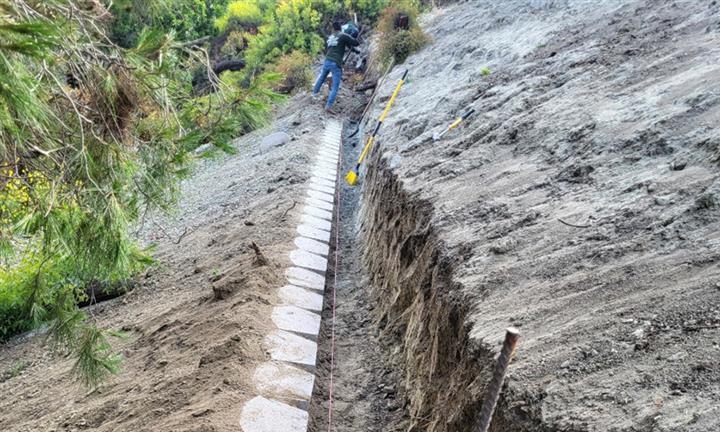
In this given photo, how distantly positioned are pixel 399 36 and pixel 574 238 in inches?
447

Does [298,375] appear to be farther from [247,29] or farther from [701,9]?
[247,29]

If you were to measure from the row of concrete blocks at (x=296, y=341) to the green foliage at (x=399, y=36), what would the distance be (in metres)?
7.26

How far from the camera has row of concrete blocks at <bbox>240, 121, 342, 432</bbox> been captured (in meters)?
3.55

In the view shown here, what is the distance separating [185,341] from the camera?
4.55 metres

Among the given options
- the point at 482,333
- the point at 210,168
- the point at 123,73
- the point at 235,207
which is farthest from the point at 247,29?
the point at 482,333

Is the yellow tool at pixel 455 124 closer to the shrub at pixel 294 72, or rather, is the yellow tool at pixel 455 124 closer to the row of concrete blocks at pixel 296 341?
the row of concrete blocks at pixel 296 341

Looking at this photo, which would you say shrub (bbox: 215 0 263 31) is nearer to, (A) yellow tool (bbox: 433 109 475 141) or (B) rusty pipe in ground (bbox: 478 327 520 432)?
(A) yellow tool (bbox: 433 109 475 141)

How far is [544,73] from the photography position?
6.62 m

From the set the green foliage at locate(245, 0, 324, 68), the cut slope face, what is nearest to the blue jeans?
the green foliage at locate(245, 0, 324, 68)

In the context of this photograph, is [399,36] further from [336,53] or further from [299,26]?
[299,26]

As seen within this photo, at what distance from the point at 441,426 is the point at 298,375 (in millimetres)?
1413

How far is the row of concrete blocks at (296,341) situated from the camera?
11.6 ft

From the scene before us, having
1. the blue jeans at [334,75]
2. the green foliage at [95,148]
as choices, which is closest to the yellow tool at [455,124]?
the green foliage at [95,148]

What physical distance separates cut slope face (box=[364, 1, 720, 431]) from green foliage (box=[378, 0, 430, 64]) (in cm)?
667
